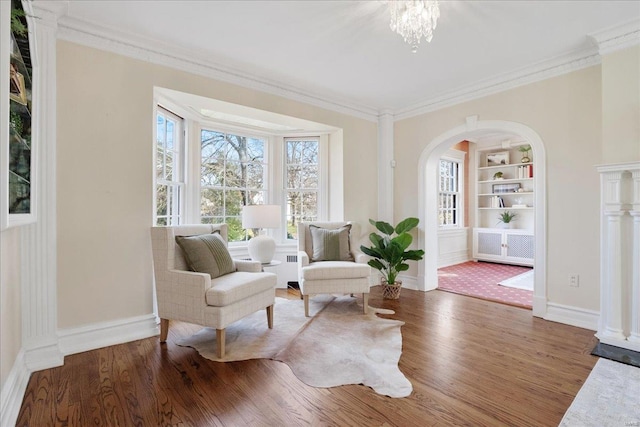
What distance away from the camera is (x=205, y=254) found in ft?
8.68

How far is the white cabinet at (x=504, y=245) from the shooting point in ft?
19.3

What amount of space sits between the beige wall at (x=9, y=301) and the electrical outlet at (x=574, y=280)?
14.1 ft

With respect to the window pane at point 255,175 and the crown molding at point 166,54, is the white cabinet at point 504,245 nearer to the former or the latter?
the crown molding at point 166,54

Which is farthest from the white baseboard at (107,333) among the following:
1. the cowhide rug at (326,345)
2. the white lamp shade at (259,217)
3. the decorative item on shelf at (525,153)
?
the decorative item on shelf at (525,153)

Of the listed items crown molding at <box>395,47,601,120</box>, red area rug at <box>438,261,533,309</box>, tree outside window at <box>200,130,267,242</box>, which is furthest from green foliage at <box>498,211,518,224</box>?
tree outside window at <box>200,130,267,242</box>

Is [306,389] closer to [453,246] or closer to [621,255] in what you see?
[621,255]

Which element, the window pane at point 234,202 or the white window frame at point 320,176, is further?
the white window frame at point 320,176

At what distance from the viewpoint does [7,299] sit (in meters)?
1.77

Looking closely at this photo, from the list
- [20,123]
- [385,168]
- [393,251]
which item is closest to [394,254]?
[393,251]

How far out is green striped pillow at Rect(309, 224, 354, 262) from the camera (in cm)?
368

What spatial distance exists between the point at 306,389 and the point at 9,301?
1.84 m

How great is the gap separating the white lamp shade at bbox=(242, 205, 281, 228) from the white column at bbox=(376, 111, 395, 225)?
178 cm

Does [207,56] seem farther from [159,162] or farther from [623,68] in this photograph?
[623,68]

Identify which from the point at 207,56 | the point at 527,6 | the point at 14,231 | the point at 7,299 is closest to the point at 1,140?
the point at 7,299
